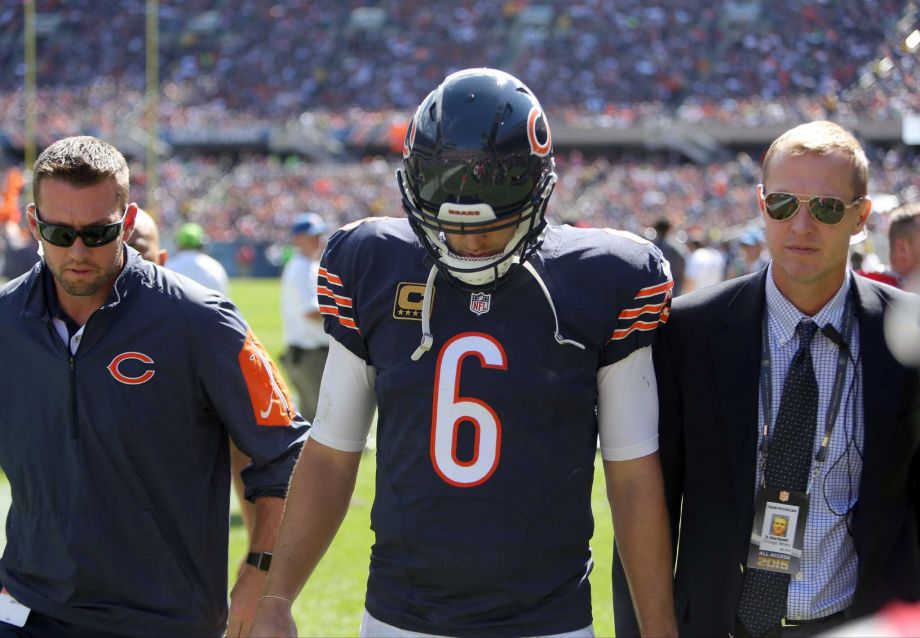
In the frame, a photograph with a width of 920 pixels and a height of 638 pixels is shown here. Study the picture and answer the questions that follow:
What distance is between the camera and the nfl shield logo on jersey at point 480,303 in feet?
7.20

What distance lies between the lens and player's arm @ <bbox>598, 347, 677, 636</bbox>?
223cm

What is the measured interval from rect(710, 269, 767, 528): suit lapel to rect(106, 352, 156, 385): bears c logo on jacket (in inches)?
51.3

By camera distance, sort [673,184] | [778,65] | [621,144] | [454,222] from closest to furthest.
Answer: [454,222] → [778,65] → [673,184] → [621,144]

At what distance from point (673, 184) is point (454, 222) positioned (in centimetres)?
3012

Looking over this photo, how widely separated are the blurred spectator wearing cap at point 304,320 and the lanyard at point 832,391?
5.65 meters

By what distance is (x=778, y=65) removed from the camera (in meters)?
25.4

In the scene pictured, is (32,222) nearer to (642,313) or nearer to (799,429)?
(642,313)

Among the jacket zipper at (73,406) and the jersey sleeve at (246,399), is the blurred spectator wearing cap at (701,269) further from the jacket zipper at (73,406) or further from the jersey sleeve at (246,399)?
the jacket zipper at (73,406)

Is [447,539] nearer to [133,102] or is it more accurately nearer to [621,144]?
[621,144]

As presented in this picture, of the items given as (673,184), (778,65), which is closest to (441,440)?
(778,65)

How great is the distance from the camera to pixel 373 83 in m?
38.3

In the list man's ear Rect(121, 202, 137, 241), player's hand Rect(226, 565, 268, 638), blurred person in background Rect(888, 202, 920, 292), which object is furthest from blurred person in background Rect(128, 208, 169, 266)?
blurred person in background Rect(888, 202, 920, 292)

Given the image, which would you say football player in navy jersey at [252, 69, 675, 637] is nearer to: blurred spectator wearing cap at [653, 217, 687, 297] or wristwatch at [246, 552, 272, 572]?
wristwatch at [246, 552, 272, 572]

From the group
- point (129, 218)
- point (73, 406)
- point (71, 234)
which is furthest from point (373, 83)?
point (73, 406)
